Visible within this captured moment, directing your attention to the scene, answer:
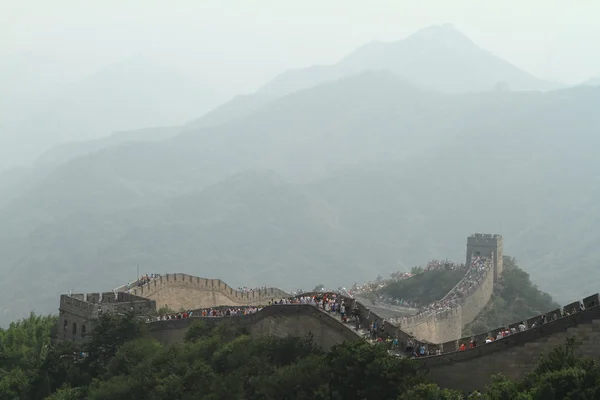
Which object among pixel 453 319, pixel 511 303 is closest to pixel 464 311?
pixel 453 319

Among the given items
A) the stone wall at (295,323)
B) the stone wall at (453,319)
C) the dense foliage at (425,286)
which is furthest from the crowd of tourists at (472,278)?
the stone wall at (295,323)

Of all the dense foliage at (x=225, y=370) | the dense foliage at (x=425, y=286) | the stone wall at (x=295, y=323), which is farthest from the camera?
the dense foliage at (x=425, y=286)

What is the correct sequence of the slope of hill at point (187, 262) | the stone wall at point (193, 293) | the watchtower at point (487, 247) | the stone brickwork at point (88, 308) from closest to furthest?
the stone brickwork at point (88, 308), the stone wall at point (193, 293), the watchtower at point (487, 247), the slope of hill at point (187, 262)

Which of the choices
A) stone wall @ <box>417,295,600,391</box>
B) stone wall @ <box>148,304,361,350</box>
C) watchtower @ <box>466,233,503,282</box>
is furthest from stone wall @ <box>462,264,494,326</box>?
stone wall @ <box>417,295,600,391</box>

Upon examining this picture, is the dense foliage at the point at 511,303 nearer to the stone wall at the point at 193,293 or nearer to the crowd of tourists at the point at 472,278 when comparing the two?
the crowd of tourists at the point at 472,278

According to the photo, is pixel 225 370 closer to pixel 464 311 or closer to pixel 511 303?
pixel 464 311

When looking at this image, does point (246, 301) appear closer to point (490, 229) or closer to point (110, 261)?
point (110, 261)

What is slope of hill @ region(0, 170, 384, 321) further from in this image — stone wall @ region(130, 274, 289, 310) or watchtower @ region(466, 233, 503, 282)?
stone wall @ region(130, 274, 289, 310)
